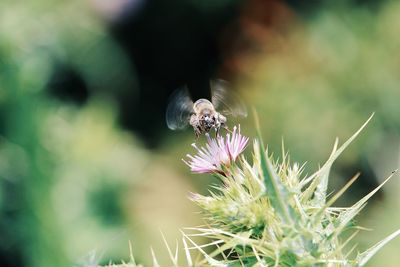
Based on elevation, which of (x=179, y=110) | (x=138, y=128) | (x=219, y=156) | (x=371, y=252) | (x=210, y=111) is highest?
(x=138, y=128)

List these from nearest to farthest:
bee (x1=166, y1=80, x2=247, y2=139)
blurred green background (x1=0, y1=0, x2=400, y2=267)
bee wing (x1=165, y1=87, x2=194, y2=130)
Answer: bee (x1=166, y1=80, x2=247, y2=139) < bee wing (x1=165, y1=87, x2=194, y2=130) < blurred green background (x1=0, y1=0, x2=400, y2=267)

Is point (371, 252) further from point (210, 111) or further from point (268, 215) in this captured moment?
point (210, 111)

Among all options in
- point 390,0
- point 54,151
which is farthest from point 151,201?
point 390,0

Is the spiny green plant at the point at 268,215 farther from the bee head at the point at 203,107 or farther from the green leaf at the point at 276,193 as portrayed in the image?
the bee head at the point at 203,107

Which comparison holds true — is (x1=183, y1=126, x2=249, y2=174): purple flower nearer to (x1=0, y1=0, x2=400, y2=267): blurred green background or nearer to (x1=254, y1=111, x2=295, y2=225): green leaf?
(x1=254, y1=111, x2=295, y2=225): green leaf

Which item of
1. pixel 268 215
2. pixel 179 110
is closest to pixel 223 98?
pixel 179 110

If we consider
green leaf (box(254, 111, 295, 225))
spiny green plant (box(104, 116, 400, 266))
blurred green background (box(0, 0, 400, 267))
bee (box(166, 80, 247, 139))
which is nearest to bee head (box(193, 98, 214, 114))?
bee (box(166, 80, 247, 139))

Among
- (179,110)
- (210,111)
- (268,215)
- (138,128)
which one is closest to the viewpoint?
(268,215)
